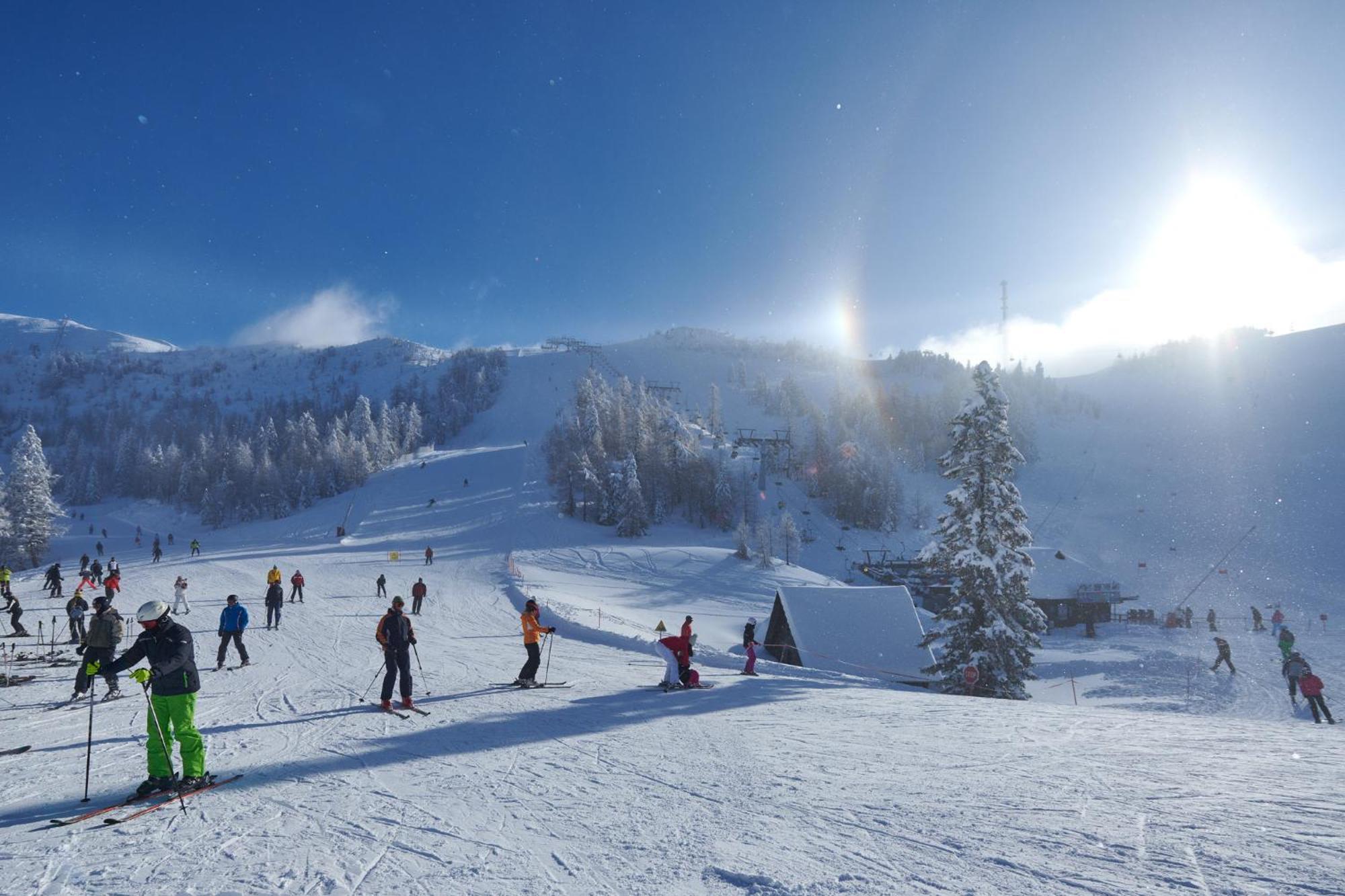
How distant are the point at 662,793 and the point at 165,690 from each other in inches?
199

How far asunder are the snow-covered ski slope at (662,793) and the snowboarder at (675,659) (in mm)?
807

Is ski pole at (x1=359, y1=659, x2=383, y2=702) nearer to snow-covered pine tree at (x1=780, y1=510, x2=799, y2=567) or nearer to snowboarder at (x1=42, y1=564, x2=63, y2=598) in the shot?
snowboarder at (x1=42, y1=564, x2=63, y2=598)

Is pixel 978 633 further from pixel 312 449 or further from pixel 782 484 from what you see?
pixel 312 449

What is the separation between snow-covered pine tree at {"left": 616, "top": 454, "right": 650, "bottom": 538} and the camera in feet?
205

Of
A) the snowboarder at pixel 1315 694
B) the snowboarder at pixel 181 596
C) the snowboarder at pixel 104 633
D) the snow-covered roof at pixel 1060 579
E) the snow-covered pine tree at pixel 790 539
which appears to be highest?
the snowboarder at pixel 104 633

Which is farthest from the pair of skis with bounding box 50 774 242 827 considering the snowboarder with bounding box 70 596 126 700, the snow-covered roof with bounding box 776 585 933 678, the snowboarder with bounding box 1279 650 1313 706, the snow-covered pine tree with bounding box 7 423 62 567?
the snow-covered pine tree with bounding box 7 423 62 567

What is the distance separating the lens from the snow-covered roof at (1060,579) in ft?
166

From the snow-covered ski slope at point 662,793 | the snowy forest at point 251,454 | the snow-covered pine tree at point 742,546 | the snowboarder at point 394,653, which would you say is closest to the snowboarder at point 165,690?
the snow-covered ski slope at point 662,793

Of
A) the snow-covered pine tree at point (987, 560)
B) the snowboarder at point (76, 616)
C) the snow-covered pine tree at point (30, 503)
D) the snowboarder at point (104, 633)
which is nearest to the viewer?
the snowboarder at point (104, 633)

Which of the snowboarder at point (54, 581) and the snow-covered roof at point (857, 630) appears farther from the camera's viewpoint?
the snowboarder at point (54, 581)

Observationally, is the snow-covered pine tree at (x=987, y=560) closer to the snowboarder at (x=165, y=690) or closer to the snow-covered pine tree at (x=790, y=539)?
the snowboarder at (x=165, y=690)

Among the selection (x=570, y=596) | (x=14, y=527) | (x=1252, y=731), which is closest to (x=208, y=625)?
(x=570, y=596)

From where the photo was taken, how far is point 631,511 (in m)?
62.9

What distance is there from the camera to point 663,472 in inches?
2982
